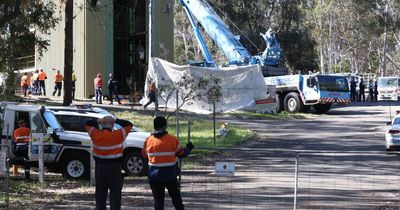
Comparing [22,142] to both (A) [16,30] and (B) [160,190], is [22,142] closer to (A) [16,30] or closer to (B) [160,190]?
(A) [16,30]

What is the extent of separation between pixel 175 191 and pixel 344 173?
5233mm

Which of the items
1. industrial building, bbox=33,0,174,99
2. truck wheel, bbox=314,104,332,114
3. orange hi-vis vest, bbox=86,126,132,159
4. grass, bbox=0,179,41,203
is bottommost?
grass, bbox=0,179,41,203

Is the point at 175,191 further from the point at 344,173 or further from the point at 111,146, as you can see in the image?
the point at 344,173

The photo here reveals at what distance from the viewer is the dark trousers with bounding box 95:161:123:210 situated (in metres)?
9.14

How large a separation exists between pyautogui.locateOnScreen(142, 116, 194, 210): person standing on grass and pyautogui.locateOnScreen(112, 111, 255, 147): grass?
35.2ft

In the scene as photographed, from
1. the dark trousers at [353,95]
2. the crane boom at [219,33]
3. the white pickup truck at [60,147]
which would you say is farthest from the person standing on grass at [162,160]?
the dark trousers at [353,95]

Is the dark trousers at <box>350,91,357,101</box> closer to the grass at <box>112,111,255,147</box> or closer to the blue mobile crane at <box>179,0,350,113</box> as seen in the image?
the blue mobile crane at <box>179,0,350,113</box>

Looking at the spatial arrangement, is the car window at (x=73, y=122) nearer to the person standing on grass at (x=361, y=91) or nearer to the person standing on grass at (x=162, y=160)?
the person standing on grass at (x=162, y=160)

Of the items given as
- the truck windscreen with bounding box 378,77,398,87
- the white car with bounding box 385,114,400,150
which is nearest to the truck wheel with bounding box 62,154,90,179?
the white car with bounding box 385,114,400,150

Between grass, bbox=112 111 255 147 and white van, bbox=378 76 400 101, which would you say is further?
white van, bbox=378 76 400 101

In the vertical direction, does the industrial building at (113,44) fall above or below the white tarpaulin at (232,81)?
above

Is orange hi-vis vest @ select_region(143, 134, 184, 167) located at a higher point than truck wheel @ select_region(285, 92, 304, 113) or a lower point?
lower

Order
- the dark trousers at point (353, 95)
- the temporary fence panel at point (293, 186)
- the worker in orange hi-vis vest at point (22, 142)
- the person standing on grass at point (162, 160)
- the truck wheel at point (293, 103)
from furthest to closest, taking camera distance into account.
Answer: the dark trousers at point (353, 95), the truck wheel at point (293, 103), the worker in orange hi-vis vest at point (22, 142), the temporary fence panel at point (293, 186), the person standing on grass at point (162, 160)

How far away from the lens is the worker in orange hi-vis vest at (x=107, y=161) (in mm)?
9141
